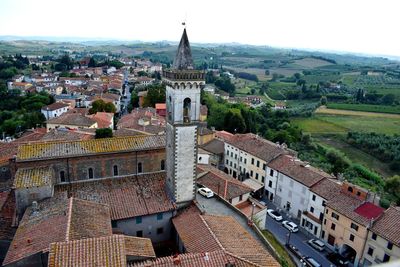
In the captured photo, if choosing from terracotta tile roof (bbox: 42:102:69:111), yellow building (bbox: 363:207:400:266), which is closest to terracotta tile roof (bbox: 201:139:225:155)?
yellow building (bbox: 363:207:400:266)

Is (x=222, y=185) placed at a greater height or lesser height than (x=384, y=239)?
greater

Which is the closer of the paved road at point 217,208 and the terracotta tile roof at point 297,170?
the paved road at point 217,208

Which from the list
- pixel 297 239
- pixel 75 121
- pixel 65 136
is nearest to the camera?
pixel 297 239

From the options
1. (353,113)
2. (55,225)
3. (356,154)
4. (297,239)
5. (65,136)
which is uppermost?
(55,225)

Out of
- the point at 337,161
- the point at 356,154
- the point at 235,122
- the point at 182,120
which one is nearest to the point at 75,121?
the point at 235,122

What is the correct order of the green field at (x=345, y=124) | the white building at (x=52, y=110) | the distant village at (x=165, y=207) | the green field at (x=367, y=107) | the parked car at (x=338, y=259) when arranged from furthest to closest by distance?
the green field at (x=367, y=107) → the green field at (x=345, y=124) → the white building at (x=52, y=110) → the parked car at (x=338, y=259) → the distant village at (x=165, y=207)

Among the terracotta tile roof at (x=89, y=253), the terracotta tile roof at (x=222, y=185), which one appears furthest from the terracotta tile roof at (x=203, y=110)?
the terracotta tile roof at (x=89, y=253)

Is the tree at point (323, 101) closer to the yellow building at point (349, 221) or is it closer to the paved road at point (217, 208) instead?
the yellow building at point (349, 221)

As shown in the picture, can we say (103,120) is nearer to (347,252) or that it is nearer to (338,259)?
(338,259)
